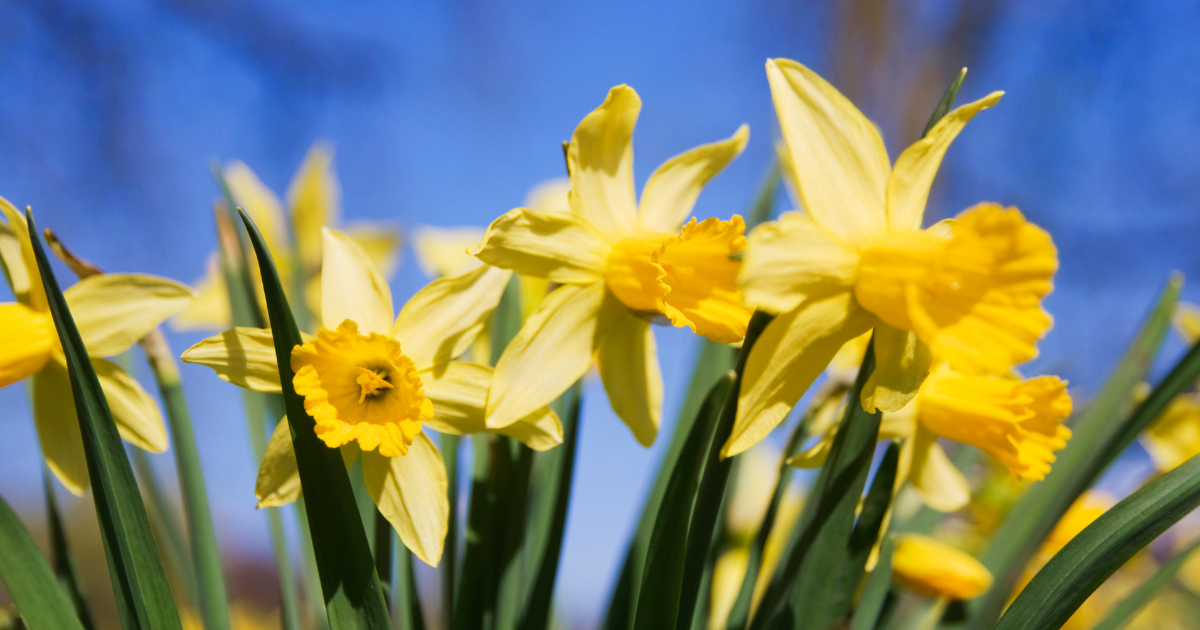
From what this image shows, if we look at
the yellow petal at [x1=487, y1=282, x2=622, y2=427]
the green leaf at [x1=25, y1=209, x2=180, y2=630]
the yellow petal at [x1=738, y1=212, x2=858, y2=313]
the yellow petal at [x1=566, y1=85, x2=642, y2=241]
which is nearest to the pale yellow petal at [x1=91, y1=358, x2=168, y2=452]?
the green leaf at [x1=25, y1=209, x2=180, y2=630]

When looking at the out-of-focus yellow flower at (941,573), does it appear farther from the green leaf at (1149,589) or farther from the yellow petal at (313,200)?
the yellow petal at (313,200)

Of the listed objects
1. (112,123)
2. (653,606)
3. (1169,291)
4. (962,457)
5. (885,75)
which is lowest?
(653,606)

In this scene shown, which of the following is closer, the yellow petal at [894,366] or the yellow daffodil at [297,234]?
the yellow petal at [894,366]

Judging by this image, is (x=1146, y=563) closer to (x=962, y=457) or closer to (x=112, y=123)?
(x=962, y=457)

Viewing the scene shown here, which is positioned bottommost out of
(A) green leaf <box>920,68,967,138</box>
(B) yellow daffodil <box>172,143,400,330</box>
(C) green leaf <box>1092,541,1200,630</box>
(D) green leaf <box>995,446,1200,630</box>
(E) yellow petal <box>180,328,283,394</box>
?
(C) green leaf <box>1092,541,1200,630</box>

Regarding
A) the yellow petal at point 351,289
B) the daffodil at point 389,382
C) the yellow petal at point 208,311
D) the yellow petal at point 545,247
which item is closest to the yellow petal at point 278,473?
the daffodil at point 389,382

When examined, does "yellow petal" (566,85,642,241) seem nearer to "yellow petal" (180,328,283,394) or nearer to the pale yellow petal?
"yellow petal" (180,328,283,394)

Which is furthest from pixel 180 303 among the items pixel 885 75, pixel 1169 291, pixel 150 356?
pixel 885 75
